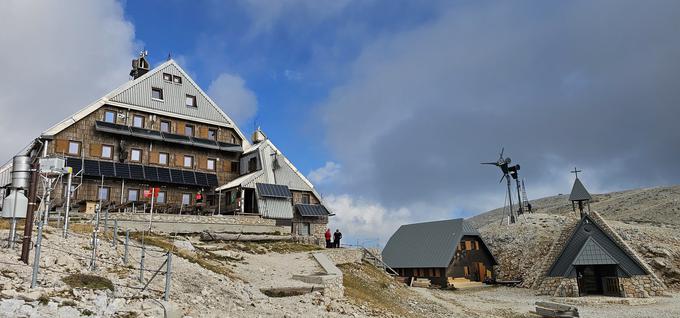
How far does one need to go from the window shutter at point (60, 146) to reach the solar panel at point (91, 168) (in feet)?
6.22

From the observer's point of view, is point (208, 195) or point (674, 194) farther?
point (674, 194)

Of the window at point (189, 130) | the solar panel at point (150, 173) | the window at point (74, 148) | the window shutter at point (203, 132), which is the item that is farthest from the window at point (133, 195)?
the window shutter at point (203, 132)

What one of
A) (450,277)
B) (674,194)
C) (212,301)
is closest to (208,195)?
(450,277)

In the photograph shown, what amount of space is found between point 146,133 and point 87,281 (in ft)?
100

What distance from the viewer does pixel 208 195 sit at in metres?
45.5

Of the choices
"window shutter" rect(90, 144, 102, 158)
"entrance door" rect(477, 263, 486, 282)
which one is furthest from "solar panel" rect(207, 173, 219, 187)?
"entrance door" rect(477, 263, 486, 282)

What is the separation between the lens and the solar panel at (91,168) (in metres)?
38.0

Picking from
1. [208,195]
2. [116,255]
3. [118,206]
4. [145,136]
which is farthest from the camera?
[208,195]

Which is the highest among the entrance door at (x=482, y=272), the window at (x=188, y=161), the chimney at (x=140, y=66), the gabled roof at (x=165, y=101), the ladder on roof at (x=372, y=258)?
the chimney at (x=140, y=66)

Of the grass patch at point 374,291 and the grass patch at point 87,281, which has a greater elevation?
the grass patch at point 87,281

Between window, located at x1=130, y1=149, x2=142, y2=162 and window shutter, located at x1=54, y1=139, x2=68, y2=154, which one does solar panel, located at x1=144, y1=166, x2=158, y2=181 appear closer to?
window, located at x1=130, y1=149, x2=142, y2=162

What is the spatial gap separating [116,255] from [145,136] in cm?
2525

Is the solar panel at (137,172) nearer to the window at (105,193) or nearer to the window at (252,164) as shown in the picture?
the window at (105,193)

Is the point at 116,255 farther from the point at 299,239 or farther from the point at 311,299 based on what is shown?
the point at 299,239
